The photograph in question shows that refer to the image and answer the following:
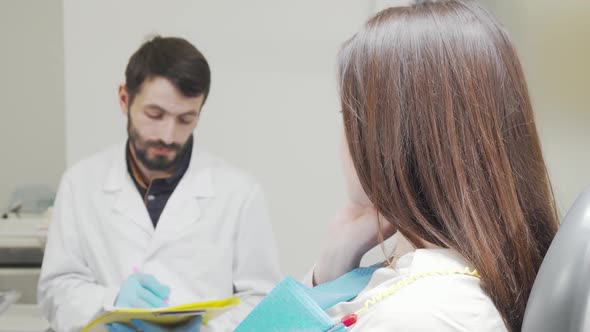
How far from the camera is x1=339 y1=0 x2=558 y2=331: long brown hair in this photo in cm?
83

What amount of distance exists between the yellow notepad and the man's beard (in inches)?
17.1

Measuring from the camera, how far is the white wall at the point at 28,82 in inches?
83.9

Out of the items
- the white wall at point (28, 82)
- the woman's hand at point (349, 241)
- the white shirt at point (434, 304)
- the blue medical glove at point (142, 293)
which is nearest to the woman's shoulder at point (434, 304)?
the white shirt at point (434, 304)

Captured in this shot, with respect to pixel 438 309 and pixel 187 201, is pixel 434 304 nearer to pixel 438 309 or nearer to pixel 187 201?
pixel 438 309

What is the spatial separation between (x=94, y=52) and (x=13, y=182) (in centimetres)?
59

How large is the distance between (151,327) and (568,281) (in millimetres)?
1091

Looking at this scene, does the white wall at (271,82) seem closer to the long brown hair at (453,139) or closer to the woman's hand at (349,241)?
the woman's hand at (349,241)

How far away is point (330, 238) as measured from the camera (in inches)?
48.3

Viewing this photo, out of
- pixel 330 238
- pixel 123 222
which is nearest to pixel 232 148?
pixel 123 222

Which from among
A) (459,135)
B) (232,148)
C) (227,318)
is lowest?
(227,318)

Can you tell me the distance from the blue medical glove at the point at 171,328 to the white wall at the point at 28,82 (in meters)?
0.80

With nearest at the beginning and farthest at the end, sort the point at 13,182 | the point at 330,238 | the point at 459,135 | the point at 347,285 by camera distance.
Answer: the point at 459,135, the point at 347,285, the point at 330,238, the point at 13,182

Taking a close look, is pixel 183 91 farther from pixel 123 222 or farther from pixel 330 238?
pixel 330 238

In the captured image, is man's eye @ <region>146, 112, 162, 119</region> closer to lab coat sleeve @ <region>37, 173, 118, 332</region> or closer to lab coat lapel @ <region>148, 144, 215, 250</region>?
lab coat lapel @ <region>148, 144, 215, 250</region>
